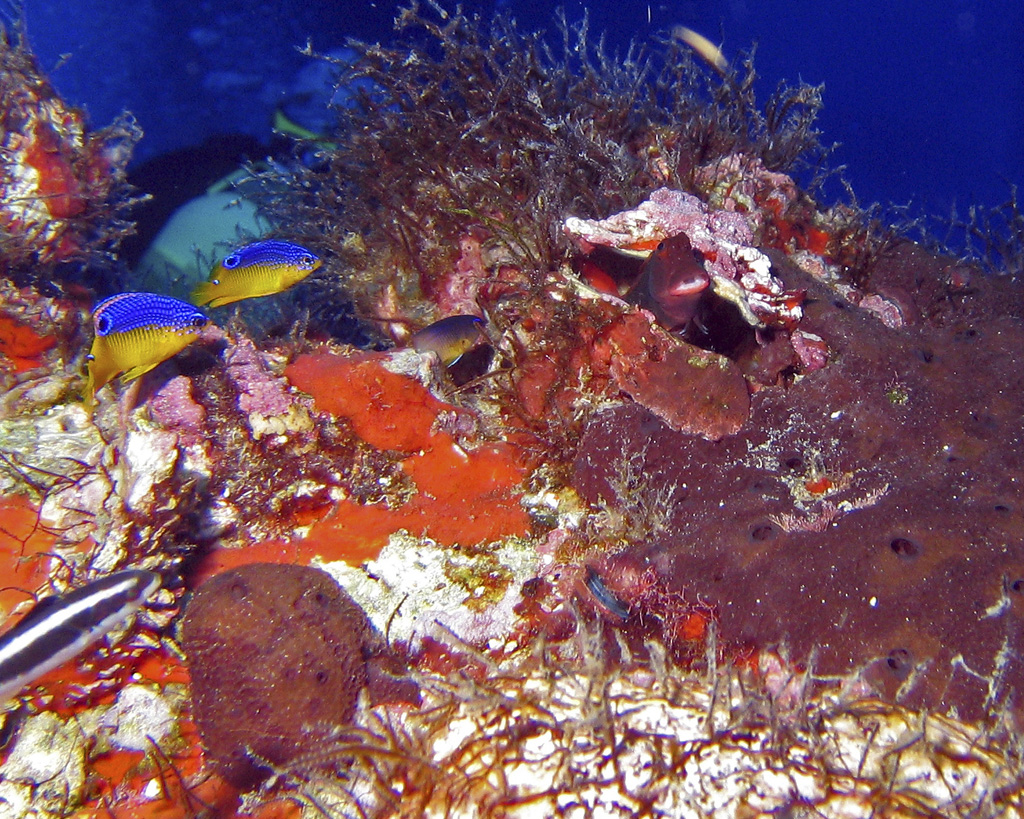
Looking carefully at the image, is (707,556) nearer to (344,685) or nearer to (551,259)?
(344,685)

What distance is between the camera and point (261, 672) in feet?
7.60

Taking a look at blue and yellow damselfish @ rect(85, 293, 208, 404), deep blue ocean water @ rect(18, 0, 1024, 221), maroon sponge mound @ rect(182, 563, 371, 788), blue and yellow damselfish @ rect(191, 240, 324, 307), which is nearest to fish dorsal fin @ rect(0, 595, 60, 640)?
maroon sponge mound @ rect(182, 563, 371, 788)

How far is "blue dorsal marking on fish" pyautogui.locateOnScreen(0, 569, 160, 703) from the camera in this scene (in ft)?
6.17

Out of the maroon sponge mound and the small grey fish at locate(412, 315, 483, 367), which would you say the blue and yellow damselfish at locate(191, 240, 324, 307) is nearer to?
the small grey fish at locate(412, 315, 483, 367)

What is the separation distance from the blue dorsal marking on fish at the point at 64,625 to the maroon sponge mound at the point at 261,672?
1.07ft

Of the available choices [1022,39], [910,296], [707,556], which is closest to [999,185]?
[1022,39]

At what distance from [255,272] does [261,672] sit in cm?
226

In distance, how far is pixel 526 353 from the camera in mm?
3516

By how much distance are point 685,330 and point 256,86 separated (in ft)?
39.3

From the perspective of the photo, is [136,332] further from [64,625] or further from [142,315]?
[64,625]

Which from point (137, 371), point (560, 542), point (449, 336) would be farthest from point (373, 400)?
point (560, 542)

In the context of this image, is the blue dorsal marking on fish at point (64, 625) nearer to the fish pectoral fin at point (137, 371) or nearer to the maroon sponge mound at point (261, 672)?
the maroon sponge mound at point (261, 672)

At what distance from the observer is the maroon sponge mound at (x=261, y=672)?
2309mm

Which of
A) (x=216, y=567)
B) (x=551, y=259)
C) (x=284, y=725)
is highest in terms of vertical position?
(x=551, y=259)
